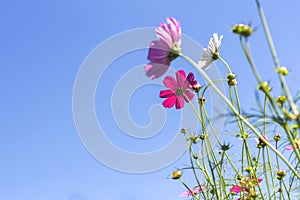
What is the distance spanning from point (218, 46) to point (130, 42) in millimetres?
264

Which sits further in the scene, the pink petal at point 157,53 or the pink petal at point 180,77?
the pink petal at point 180,77

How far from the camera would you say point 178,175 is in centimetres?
86

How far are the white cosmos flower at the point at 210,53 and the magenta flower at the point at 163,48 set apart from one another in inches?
9.5

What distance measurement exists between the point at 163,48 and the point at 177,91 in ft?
1.03

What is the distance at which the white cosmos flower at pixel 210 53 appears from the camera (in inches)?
32.8

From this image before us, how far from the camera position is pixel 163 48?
1.88 ft

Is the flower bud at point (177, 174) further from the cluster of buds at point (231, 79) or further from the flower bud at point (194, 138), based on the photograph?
the cluster of buds at point (231, 79)

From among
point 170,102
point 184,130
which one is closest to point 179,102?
point 170,102

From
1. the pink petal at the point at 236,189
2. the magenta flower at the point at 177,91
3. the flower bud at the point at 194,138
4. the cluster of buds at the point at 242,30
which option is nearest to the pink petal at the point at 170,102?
the magenta flower at the point at 177,91

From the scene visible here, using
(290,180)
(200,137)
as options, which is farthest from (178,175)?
(290,180)

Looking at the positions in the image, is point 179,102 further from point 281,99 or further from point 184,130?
point 281,99

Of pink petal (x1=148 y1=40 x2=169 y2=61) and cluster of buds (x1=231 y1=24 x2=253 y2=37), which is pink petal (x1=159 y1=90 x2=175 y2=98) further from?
cluster of buds (x1=231 y1=24 x2=253 y2=37)

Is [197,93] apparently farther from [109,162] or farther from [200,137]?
[109,162]

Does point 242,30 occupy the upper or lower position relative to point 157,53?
lower
